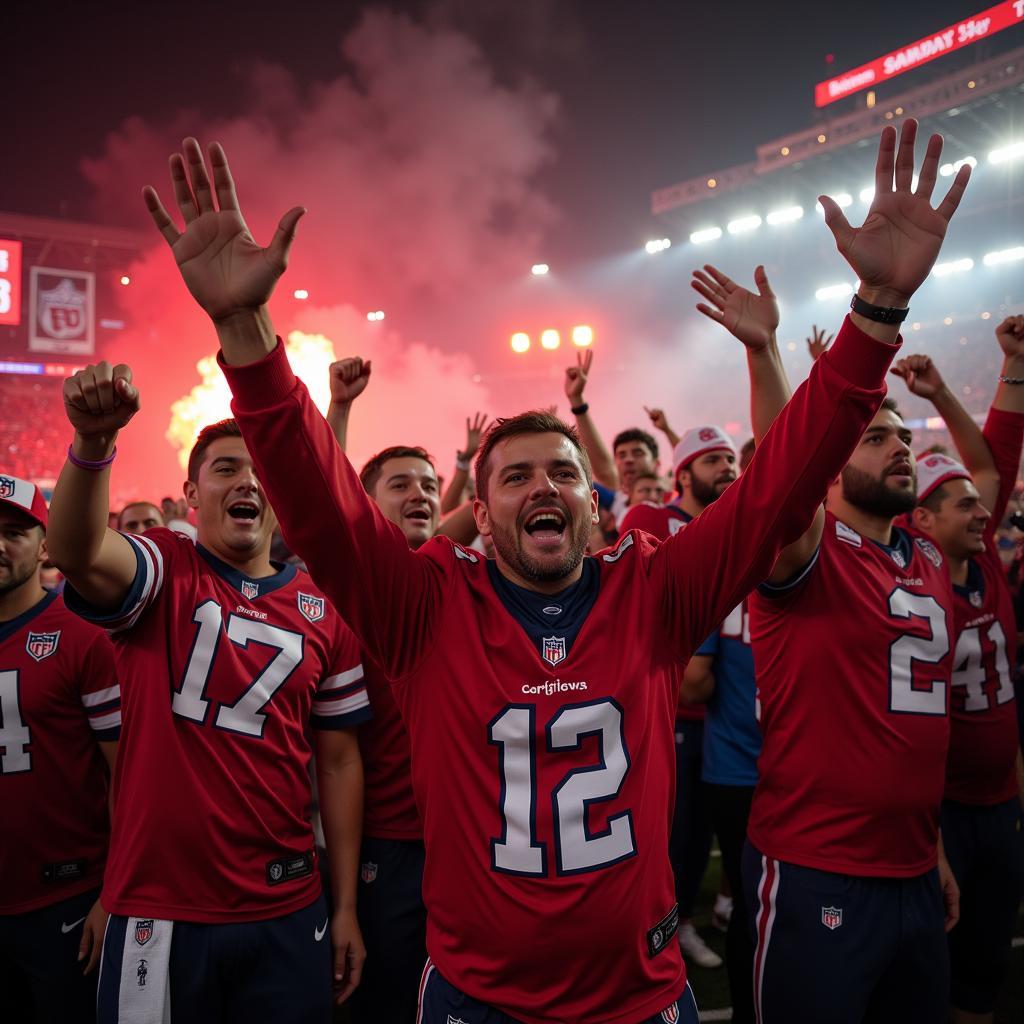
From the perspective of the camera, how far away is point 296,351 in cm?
1923

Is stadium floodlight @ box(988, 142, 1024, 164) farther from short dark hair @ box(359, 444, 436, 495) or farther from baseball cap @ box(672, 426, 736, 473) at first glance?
short dark hair @ box(359, 444, 436, 495)

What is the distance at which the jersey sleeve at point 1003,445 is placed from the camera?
3.79m

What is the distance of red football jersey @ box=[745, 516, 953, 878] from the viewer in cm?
236

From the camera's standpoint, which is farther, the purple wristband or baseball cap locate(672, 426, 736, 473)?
baseball cap locate(672, 426, 736, 473)

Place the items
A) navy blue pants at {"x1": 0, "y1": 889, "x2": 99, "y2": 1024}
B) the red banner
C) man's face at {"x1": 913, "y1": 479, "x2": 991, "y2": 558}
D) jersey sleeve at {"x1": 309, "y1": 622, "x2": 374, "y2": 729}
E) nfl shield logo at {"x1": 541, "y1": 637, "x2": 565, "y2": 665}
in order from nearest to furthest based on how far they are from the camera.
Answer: nfl shield logo at {"x1": 541, "y1": 637, "x2": 565, "y2": 665}
navy blue pants at {"x1": 0, "y1": 889, "x2": 99, "y2": 1024}
jersey sleeve at {"x1": 309, "y1": 622, "x2": 374, "y2": 729}
man's face at {"x1": 913, "y1": 479, "x2": 991, "y2": 558}
the red banner

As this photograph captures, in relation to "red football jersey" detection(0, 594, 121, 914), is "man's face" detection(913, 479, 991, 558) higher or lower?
higher

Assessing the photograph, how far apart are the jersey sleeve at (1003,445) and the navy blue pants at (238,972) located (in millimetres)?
3501

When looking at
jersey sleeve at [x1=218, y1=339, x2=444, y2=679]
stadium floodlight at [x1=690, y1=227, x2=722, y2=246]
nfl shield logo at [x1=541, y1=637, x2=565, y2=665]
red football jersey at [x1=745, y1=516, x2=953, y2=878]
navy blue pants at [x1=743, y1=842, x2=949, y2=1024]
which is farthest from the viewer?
stadium floodlight at [x1=690, y1=227, x2=722, y2=246]

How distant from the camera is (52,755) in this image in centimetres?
262

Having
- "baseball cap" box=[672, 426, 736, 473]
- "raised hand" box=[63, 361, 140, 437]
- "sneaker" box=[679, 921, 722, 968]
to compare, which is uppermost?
"baseball cap" box=[672, 426, 736, 473]

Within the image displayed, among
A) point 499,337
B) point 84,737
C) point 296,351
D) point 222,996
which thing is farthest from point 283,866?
point 499,337

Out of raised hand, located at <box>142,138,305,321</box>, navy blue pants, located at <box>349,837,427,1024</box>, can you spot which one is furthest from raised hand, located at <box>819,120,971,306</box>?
navy blue pants, located at <box>349,837,427,1024</box>

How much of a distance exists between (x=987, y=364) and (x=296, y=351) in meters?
26.0

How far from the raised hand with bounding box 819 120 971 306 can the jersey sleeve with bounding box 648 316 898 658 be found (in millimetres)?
127
